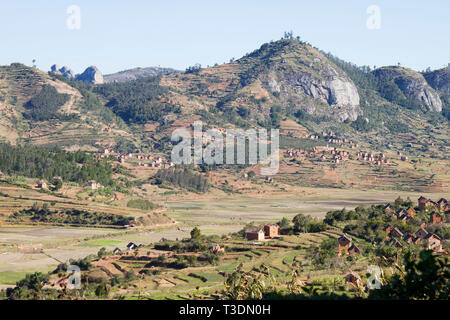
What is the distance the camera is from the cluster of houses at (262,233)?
73.9 meters

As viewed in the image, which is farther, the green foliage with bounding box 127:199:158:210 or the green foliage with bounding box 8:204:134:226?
the green foliage with bounding box 127:199:158:210

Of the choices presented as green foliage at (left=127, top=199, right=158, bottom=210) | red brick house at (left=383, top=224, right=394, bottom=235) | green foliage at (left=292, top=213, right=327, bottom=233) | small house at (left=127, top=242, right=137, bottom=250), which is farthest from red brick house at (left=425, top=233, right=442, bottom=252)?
green foliage at (left=127, top=199, right=158, bottom=210)

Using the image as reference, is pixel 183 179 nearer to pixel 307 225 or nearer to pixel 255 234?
pixel 307 225

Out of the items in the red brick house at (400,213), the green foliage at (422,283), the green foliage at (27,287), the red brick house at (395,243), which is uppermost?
the green foliage at (422,283)

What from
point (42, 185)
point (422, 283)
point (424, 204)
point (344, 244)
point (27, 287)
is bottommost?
point (27, 287)

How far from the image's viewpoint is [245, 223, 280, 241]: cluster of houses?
73875 mm

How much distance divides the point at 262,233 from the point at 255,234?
4.46 feet

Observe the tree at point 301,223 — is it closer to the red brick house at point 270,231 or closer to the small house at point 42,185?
the red brick house at point 270,231

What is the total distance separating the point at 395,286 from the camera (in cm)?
2095

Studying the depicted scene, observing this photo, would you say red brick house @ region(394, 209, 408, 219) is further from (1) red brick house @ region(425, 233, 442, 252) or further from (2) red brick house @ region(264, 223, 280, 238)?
(2) red brick house @ region(264, 223, 280, 238)

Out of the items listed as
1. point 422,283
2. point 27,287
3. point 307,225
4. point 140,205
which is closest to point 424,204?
point 307,225

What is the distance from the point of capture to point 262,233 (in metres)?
74.9

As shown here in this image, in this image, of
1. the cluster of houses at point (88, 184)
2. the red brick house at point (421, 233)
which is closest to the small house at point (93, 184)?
the cluster of houses at point (88, 184)
